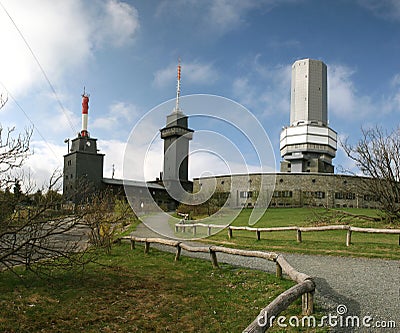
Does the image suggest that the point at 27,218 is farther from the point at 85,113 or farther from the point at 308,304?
the point at 85,113

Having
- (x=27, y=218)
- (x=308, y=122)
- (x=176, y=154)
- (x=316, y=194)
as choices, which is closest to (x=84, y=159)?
(x=176, y=154)

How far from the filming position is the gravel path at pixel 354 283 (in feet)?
20.4

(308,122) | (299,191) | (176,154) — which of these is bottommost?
(299,191)

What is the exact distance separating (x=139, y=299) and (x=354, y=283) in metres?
4.40

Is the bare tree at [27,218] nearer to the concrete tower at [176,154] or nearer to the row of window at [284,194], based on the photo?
the concrete tower at [176,154]

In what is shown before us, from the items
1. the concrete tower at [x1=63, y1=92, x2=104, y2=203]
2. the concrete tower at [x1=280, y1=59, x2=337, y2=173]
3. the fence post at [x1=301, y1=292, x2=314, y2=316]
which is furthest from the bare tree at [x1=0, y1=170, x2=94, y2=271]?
the concrete tower at [x1=280, y1=59, x2=337, y2=173]

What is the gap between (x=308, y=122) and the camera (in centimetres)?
5403

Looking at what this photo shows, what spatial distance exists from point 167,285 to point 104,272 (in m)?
2.31

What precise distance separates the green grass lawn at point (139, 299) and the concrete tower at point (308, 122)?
45.9 m

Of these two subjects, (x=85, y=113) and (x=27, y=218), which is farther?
(x=85, y=113)

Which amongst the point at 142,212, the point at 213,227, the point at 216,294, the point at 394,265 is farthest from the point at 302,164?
the point at 216,294

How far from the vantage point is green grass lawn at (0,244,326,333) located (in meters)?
6.66

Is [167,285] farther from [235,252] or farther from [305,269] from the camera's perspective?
[305,269]

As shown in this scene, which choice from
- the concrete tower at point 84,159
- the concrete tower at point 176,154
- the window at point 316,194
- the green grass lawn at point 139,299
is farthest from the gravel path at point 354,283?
the concrete tower at point 84,159
